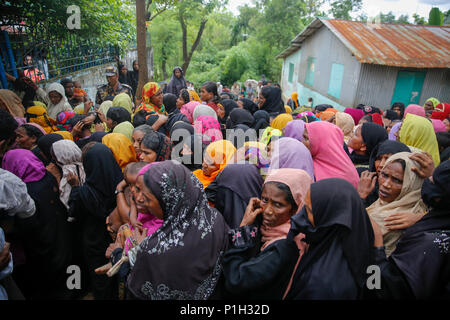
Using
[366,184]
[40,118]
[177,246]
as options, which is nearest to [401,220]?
[366,184]

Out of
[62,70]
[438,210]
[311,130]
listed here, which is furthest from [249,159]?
[62,70]

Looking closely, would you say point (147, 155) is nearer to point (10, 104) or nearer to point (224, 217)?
point (224, 217)

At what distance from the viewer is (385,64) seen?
830cm

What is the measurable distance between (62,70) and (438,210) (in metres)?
7.92

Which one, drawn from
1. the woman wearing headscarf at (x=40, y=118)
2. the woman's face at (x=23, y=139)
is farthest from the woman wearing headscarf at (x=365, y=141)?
the woman wearing headscarf at (x=40, y=118)

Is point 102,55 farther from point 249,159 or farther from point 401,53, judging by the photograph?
point 401,53

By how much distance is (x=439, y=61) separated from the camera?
8484 millimetres

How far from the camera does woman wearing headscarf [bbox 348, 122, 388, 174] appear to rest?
3.41m

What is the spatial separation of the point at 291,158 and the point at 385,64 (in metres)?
7.78

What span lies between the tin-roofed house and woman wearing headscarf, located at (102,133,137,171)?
327 inches

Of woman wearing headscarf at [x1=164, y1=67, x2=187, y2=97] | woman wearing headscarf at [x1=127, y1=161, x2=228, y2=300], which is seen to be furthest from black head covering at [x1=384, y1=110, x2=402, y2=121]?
woman wearing headscarf at [x1=127, y1=161, x2=228, y2=300]

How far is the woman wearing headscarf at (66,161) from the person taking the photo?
2.75m

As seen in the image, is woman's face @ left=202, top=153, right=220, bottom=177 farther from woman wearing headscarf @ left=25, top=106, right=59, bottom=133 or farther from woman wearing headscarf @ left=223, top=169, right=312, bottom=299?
woman wearing headscarf @ left=25, top=106, right=59, bottom=133

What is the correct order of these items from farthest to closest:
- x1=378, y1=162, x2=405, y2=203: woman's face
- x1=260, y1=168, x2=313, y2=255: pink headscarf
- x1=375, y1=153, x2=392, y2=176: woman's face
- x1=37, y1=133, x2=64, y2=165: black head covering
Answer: x1=37, y1=133, x2=64, y2=165: black head covering → x1=375, y1=153, x2=392, y2=176: woman's face → x1=378, y1=162, x2=405, y2=203: woman's face → x1=260, y1=168, x2=313, y2=255: pink headscarf
